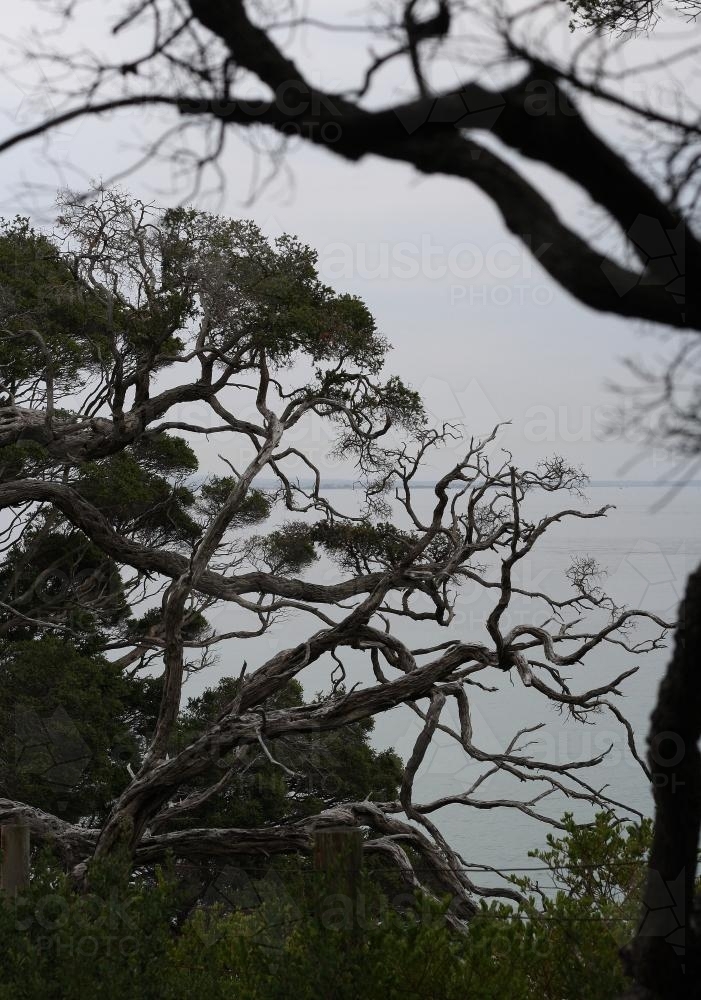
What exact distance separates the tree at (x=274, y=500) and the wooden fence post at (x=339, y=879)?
2.48 metres

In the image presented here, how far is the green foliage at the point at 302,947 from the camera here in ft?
10.6

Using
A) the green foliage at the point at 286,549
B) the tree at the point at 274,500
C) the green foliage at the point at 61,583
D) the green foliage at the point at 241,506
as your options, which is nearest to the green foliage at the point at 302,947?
the tree at the point at 274,500

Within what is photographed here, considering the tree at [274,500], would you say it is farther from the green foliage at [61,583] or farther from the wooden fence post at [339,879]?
the wooden fence post at [339,879]

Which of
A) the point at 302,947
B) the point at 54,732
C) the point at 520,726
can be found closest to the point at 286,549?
the point at 54,732

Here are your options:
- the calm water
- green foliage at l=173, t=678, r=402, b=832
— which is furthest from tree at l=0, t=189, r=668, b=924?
the calm water

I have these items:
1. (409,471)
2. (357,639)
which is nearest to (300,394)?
(409,471)

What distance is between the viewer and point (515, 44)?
197 cm

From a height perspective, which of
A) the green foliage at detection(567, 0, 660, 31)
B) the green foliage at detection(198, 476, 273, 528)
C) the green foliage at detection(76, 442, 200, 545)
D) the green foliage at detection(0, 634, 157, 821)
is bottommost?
the green foliage at detection(0, 634, 157, 821)

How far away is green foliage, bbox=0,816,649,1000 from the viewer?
3.22 meters

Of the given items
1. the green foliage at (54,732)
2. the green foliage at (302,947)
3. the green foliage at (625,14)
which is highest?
the green foliage at (625,14)

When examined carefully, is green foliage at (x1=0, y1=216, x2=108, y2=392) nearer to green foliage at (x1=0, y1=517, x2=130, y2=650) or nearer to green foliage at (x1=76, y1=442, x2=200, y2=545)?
green foliage at (x1=76, y1=442, x2=200, y2=545)

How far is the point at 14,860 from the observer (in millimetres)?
4102

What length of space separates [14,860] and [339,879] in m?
1.42

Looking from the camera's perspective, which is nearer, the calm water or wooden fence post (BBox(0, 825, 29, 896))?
wooden fence post (BBox(0, 825, 29, 896))
